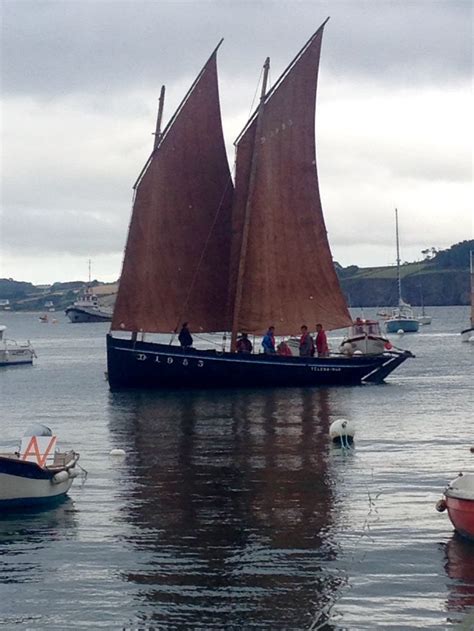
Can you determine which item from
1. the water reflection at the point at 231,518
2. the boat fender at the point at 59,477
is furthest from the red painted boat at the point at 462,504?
the boat fender at the point at 59,477

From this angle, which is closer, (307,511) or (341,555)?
(341,555)

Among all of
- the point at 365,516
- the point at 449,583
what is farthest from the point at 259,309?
the point at 449,583

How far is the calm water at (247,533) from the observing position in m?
22.8

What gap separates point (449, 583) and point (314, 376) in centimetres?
4734

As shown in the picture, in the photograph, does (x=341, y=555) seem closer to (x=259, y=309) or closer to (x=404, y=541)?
(x=404, y=541)

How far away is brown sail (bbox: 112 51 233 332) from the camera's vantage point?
69.1 meters

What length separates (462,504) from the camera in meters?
26.2

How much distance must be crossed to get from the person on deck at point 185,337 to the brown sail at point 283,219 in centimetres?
249

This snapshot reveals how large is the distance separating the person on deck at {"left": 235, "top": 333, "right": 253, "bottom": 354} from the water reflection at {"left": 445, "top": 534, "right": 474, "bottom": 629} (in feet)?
143

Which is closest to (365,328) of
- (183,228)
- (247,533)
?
(183,228)

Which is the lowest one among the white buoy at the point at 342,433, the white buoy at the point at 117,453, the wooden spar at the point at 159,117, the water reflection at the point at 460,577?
the water reflection at the point at 460,577

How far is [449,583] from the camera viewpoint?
78.7ft

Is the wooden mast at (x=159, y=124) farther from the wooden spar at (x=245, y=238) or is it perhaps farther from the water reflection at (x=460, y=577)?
the water reflection at (x=460, y=577)

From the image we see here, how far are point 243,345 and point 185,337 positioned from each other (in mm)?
3783
